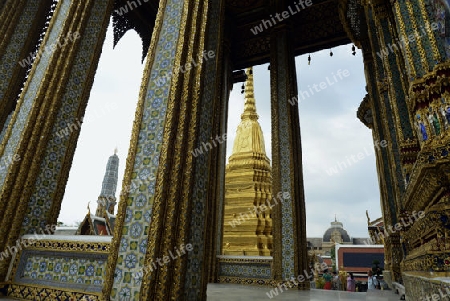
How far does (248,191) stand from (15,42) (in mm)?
10186

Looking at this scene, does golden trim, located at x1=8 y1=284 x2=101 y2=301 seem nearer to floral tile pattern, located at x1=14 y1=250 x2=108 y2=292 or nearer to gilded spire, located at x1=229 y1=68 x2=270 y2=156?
floral tile pattern, located at x1=14 y1=250 x2=108 y2=292

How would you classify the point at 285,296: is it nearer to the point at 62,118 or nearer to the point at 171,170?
the point at 171,170

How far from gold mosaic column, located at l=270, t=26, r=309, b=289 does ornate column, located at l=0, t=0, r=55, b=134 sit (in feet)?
19.4

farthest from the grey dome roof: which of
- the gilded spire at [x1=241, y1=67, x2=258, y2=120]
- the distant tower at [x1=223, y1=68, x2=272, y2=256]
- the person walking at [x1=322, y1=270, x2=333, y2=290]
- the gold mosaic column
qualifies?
the gold mosaic column

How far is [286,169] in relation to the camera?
23.2ft

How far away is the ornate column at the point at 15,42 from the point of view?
5.88 meters

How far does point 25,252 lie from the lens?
297cm

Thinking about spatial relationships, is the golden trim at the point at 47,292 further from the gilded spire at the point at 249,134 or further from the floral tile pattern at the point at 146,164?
the gilded spire at the point at 249,134

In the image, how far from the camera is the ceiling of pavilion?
29.0 ft

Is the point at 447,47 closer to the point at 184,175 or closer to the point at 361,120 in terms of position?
the point at 184,175

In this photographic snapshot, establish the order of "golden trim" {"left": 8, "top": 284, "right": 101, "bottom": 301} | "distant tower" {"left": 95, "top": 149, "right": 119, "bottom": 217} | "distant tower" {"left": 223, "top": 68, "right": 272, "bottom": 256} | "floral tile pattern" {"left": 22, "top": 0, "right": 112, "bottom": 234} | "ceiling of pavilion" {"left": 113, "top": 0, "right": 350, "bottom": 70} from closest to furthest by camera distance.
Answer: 1. "golden trim" {"left": 8, "top": 284, "right": 101, "bottom": 301}
2. "floral tile pattern" {"left": 22, "top": 0, "right": 112, "bottom": 234}
3. "ceiling of pavilion" {"left": 113, "top": 0, "right": 350, "bottom": 70}
4. "distant tower" {"left": 223, "top": 68, "right": 272, "bottom": 256}
5. "distant tower" {"left": 95, "top": 149, "right": 119, "bottom": 217}

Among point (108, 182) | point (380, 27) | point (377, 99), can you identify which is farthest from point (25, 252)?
point (108, 182)

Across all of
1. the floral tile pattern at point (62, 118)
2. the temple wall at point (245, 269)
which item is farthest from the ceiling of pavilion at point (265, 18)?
the temple wall at point (245, 269)

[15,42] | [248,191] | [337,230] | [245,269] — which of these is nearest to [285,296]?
[245,269]
